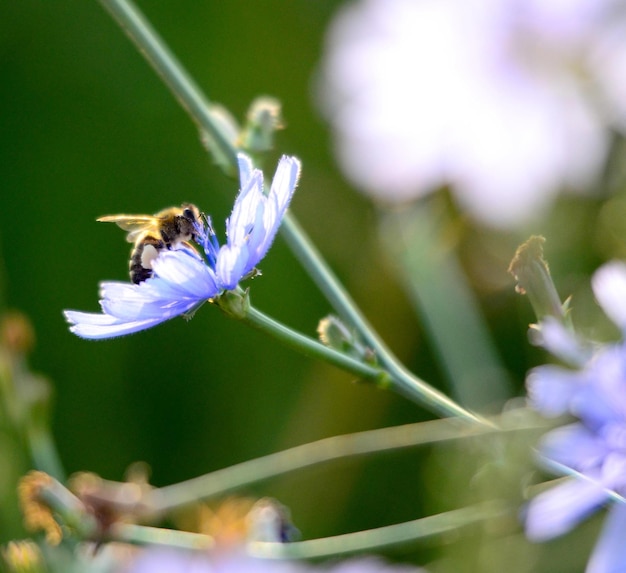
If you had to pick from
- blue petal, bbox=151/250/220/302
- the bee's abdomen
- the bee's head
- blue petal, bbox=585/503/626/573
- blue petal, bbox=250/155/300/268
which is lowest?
blue petal, bbox=585/503/626/573

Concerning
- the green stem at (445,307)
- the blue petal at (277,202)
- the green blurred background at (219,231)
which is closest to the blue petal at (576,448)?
the blue petal at (277,202)

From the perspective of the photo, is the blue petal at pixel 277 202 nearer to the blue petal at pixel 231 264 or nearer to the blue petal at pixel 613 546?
the blue petal at pixel 231 264

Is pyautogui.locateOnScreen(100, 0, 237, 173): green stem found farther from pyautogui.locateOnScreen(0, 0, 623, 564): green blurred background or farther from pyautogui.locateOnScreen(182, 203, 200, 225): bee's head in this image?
pyautogui.locateOnScreen(0, 0, 623, 564): green blurred background

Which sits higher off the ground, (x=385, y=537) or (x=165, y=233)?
(x=165, y=233)

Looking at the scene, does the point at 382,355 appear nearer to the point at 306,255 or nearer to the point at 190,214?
the point at 306,255

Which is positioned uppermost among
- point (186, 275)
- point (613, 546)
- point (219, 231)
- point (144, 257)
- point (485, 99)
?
point (219, 231)

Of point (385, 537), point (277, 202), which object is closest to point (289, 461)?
point (385, 537)

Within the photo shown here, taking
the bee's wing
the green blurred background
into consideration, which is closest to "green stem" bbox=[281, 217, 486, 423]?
the bee's wing
